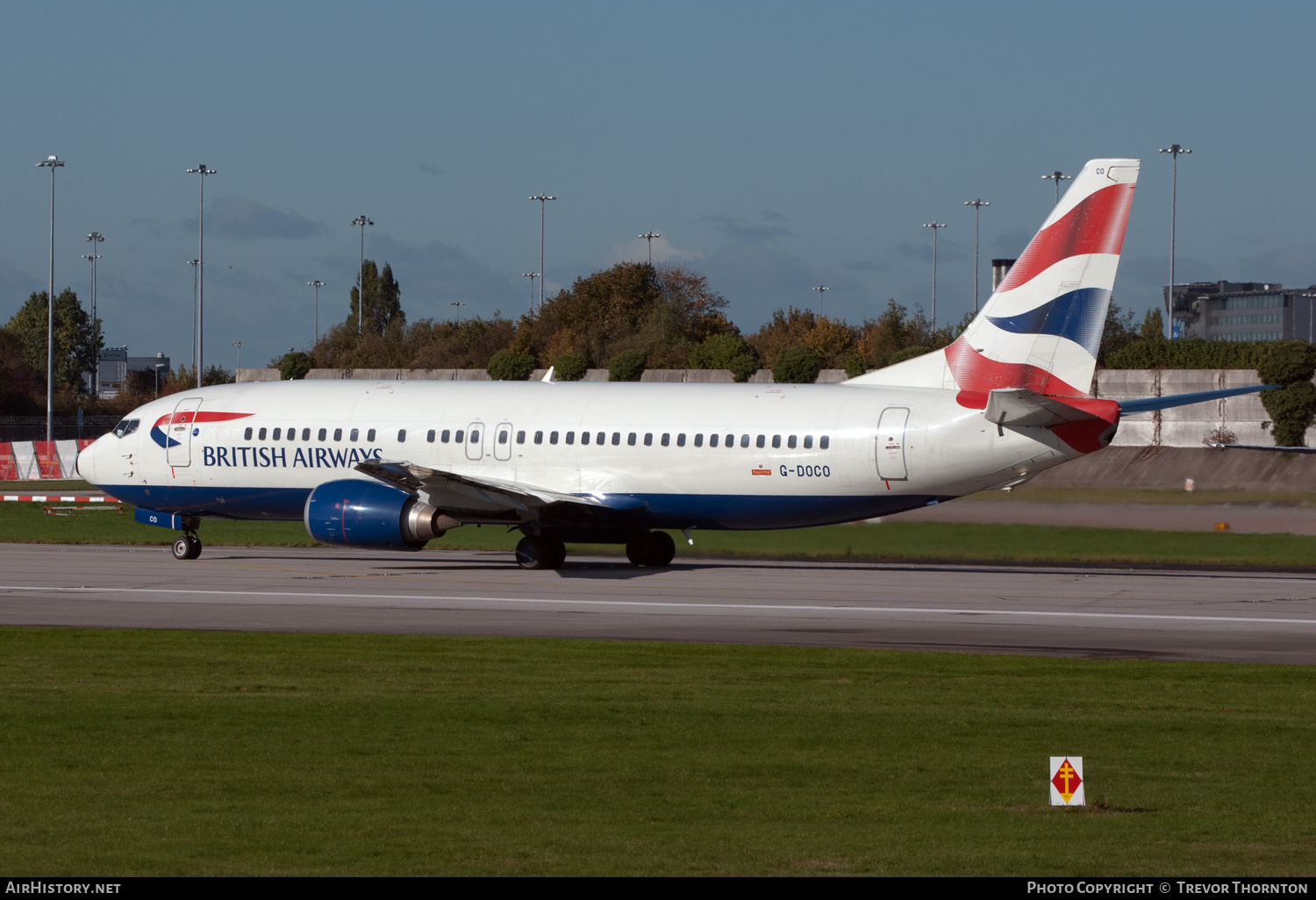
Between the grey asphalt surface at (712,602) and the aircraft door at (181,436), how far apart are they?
2622mm

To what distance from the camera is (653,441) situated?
33.8 metres

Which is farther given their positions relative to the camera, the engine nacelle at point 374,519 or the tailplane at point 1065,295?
the engine nacelle at point 374,519

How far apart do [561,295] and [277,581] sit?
104 meters

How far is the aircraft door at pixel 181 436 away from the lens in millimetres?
37156

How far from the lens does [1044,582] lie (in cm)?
3119

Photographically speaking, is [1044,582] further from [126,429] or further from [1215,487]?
[126,429]

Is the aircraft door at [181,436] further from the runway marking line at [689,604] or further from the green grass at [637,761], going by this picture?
the green grass at [637,761]

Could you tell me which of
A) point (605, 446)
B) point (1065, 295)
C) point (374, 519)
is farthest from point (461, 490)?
point (1065, 295)

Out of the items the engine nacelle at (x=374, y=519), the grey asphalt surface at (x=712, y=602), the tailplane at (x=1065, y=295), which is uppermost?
the tailplane at (x=1065, y=295)

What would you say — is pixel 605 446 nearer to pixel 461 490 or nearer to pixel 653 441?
pixel 653 441

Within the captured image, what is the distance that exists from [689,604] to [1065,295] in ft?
35.3

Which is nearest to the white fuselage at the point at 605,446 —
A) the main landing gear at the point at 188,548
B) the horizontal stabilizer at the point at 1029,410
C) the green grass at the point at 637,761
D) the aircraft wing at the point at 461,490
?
the horizontal stabilizer at the point at 1029,410

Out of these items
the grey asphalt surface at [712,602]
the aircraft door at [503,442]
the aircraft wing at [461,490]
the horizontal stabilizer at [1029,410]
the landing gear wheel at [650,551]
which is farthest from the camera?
the landing gear wheel at [650,551]
